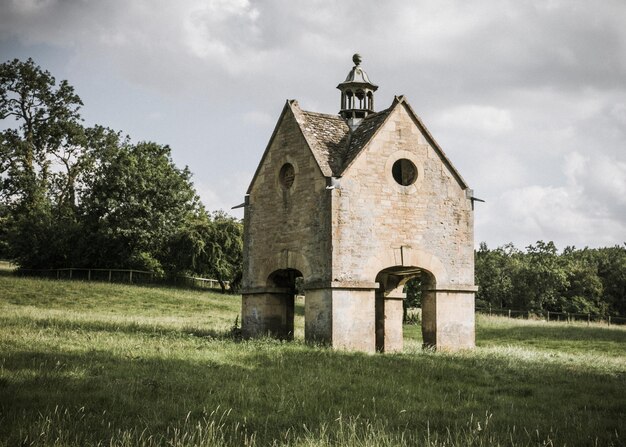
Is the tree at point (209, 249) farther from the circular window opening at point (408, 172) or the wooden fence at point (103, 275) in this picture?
the circular window opening at point (408, 172)

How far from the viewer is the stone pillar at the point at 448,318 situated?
17.6 metres

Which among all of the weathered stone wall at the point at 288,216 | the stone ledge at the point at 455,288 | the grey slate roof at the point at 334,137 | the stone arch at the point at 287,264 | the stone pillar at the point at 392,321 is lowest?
the stone pillar at the point at 392,321

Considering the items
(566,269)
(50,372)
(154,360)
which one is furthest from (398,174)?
(566,269)

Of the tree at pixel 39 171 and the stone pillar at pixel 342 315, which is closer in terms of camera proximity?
the stone pillar at pixel 342 315

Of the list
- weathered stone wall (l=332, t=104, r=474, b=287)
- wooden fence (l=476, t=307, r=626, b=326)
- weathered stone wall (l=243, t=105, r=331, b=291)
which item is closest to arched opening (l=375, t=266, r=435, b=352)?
weathered stone wall (l=332, t=104, r=474, b=287)

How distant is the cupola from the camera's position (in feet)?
66.0

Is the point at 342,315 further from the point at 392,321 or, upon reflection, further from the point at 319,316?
the point at 392,321

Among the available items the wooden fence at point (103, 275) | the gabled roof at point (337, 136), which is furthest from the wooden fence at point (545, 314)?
the gabled roof at point (337, 136)

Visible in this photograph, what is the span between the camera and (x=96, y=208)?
1860 inches

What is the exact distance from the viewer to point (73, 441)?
6.94 metres

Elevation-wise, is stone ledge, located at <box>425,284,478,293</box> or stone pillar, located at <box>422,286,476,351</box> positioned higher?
stone ledge, located at <box>425,284,478,293</box>

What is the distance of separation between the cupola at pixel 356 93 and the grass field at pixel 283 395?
810 cm

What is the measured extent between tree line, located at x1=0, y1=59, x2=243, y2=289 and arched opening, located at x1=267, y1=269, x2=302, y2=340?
28117 millimetres

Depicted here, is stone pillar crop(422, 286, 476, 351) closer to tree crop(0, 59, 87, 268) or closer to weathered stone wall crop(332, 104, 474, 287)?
weathered stone wall crop(332, 104, 474, 287)
